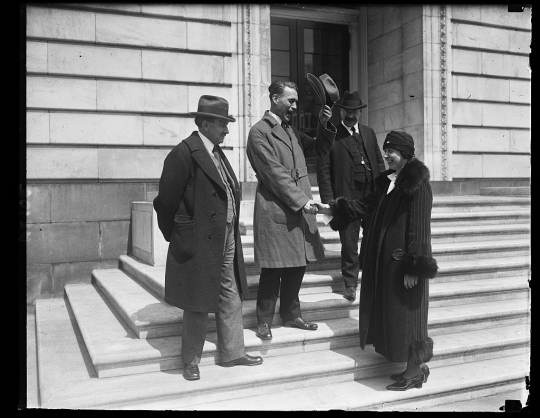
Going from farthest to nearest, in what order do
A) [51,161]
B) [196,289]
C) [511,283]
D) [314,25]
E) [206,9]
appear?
[314,25], [206,9], [51,161], [511,283], [196,289]

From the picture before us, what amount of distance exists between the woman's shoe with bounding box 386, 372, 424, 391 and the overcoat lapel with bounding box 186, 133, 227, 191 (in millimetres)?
2256

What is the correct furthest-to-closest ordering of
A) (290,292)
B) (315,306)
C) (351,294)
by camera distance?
(351,294) → (315,306) → (290,292)

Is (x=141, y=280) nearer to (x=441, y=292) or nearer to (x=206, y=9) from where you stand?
(x=441, y=292)

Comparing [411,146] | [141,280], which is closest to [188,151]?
[411,146]

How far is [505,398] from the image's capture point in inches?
189

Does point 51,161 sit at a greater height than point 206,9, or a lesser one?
lesser

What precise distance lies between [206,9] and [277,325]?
600cm

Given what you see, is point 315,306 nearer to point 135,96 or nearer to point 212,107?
point 212,107

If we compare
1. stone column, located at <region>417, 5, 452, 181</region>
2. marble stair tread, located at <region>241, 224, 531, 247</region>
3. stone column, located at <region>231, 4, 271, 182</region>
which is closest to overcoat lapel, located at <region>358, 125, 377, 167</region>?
marble stair tread, located at <region>241, 224, 531, 247</region>

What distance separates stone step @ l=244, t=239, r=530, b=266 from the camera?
7230 millimetres

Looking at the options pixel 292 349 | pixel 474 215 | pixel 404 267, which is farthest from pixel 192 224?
pixel 474 215

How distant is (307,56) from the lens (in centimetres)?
1179

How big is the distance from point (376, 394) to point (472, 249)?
3.66m

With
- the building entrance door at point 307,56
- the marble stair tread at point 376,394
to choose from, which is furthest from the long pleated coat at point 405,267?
the building entrance door at point 307,56
